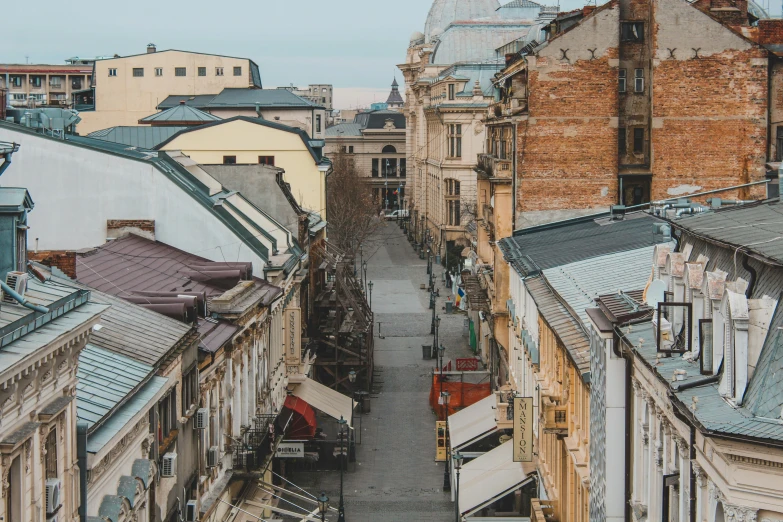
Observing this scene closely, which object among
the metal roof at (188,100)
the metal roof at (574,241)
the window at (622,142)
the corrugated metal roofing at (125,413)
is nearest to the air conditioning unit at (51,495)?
the corrugated metal roofing at (125,413)

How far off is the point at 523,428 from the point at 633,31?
1847cm

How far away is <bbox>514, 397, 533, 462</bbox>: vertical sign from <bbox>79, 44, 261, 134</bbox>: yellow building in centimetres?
6568

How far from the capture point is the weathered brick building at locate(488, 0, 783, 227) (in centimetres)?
4631

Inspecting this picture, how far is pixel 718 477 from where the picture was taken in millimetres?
14633

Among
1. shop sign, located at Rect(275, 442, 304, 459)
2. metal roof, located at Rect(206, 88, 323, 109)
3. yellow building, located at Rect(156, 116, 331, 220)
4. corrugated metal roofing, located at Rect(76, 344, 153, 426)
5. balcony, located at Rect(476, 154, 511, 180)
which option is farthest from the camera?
metal roof, located at Rect(206, 88, 323, 109)

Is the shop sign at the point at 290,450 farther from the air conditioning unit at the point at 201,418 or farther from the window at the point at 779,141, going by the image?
the window at the point at 779,141

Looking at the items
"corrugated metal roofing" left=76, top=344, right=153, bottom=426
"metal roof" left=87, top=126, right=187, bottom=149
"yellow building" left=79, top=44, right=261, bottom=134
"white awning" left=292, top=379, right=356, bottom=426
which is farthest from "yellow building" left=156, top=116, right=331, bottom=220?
"corrugated metal roofing" left=76, top=344, right=153, bottom=426

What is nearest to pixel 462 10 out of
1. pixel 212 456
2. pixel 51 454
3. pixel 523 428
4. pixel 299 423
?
pixel 299 423

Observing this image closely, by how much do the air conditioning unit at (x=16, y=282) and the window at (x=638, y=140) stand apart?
110 ft

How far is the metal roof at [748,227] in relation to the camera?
632 inches

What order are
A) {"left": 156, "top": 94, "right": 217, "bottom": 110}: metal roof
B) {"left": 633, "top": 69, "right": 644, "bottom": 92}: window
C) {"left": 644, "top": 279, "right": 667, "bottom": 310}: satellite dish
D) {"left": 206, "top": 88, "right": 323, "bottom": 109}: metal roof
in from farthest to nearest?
1. {"left": 156, "top": 94, "right": 217, "bottom": 110}: metal roof
2. {"left": 206, "top": 88, "right": 323, "bottom": 109}: metal roof
3. {"left": 633, "top": 69, "right": 644, "bottom": 92}: window
4. {"left": 644, "top": 279, "right": 667, "bottom": 310}: satellite dish

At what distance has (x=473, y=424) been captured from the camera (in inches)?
1695

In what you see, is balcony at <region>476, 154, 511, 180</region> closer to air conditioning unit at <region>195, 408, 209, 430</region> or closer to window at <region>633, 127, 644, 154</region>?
window at <region>633, 127, 644, 154</region>

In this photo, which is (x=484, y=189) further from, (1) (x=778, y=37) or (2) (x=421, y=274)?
(2) (x=421, y=274)
